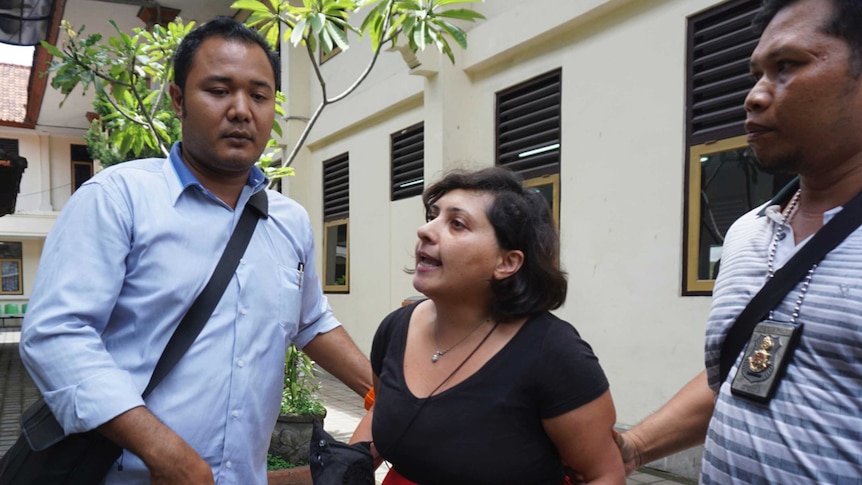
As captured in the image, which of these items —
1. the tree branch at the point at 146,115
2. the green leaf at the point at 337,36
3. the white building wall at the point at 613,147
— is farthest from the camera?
the white building wall at the point at 613,147

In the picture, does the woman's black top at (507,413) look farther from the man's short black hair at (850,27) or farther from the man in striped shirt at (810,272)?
the man's short black hair at (850,27)

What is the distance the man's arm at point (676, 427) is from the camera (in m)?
1.75

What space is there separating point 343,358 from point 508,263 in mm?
706

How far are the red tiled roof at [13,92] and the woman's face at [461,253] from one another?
24816mm

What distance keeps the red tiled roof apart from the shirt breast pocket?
24.5 meters

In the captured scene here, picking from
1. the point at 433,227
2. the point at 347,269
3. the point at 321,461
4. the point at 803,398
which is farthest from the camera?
the point at 347,269

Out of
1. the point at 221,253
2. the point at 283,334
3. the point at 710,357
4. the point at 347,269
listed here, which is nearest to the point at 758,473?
the point at 710,357

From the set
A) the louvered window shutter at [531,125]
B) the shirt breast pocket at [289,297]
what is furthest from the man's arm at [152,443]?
the louvered window shutter at [531,125]

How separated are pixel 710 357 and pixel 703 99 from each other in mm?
3630

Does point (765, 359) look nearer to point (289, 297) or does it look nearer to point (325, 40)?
point (289, 297)

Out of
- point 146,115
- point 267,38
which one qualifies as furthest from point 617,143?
point 146,115

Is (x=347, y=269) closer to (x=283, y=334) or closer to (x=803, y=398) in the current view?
(x=283, y=334)

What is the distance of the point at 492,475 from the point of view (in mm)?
1547

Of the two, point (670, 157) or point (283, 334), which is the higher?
point (670, 157)
